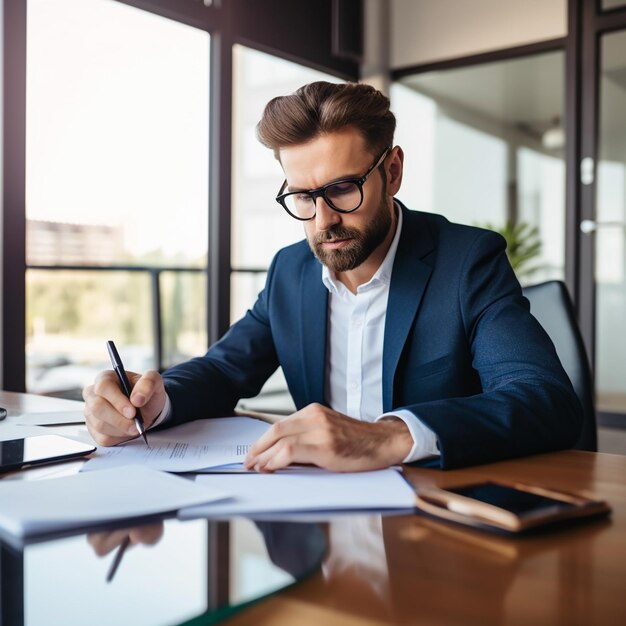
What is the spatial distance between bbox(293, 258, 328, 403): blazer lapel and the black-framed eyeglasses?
0.64 feet

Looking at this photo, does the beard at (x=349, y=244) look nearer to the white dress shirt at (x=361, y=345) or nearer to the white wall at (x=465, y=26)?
the white dress shirt at (x=361, y=345)

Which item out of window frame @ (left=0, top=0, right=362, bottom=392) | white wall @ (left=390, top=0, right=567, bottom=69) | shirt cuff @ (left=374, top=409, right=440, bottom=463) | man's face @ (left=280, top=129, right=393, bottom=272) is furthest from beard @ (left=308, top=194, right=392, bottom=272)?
white wall @ (left=390, top=0, right=567, bottom=69)

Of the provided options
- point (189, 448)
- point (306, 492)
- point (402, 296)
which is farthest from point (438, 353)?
point (306, 492)

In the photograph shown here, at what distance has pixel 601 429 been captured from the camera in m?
4.25

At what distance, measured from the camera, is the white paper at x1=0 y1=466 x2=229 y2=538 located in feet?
2.25

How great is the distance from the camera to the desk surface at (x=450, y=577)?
0.52 metres

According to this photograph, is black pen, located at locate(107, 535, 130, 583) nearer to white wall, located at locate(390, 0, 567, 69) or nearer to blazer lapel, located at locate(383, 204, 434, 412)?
blazer lapel, located at locate(383, 204, 434, 412)

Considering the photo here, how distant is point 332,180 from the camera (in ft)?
4.65

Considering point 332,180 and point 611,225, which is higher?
point 611,225

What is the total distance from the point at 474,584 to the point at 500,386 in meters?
0.63

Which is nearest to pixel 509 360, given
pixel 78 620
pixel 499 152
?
pixel 78 620

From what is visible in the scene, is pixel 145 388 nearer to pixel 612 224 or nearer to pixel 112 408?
pixel 112 408

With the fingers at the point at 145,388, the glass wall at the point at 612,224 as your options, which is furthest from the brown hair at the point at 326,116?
the glass wall at the point at 612,224

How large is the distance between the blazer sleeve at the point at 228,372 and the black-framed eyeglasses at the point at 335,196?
301 mm
